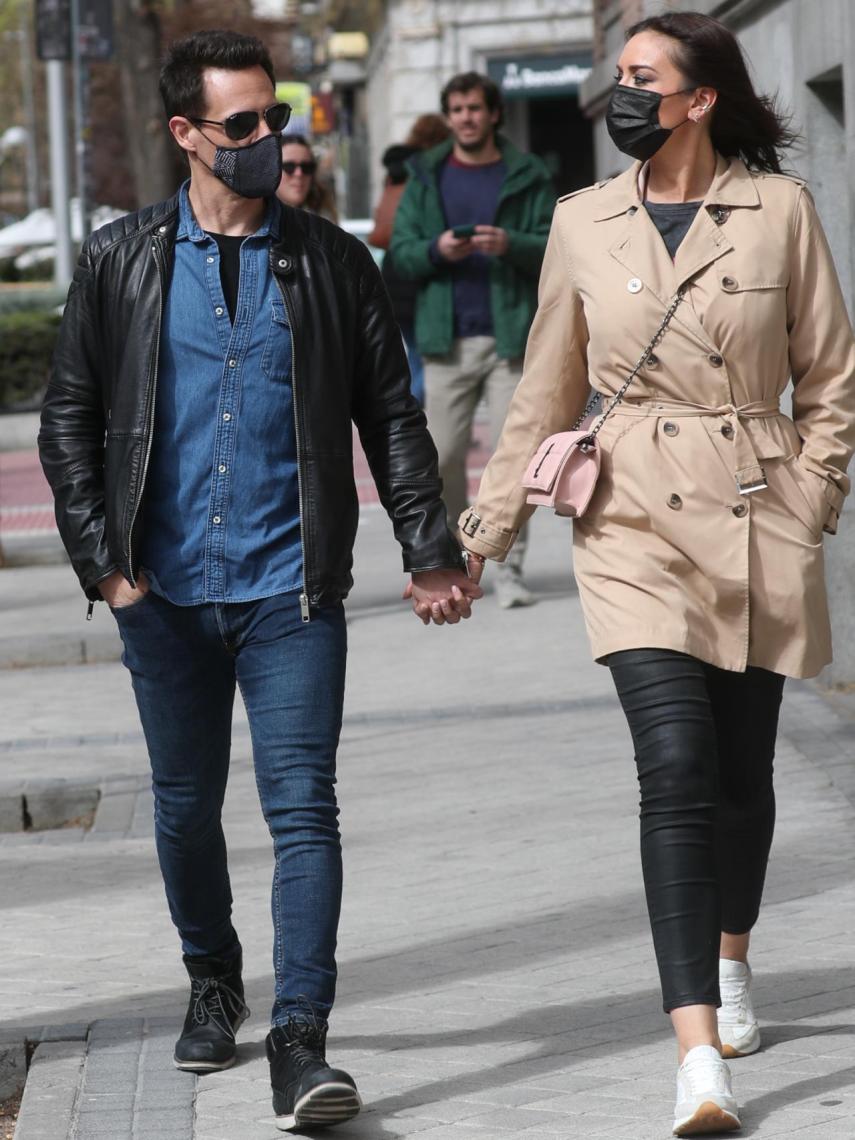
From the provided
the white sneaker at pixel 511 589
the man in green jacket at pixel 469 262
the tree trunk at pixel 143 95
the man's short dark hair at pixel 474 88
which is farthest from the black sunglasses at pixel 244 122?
the tree trunk at pixel 143 95

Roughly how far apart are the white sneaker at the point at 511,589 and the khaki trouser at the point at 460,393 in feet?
2.20

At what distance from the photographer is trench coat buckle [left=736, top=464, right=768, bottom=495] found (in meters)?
4.18

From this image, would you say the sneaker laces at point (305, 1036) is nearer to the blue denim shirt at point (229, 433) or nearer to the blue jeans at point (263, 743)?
the blue jeans at point (263, 743)

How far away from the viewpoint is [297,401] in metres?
4.27

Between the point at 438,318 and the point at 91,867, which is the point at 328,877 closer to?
the point at 91,867

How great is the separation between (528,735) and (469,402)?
2584mm

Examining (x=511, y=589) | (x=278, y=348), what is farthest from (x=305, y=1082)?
(x=511, y=589)

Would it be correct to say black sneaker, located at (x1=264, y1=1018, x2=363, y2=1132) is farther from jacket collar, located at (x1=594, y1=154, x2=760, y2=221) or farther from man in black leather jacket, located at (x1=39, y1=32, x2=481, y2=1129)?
jacket collar, located at (x1=594, y1=154, x2=760, y2=221)

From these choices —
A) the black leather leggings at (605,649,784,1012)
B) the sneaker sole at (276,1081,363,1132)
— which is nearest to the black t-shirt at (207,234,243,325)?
the black leather leggings at (605,649,784,1012)

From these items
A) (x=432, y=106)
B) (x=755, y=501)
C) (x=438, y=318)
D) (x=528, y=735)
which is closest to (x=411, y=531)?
(x=755, y=501)

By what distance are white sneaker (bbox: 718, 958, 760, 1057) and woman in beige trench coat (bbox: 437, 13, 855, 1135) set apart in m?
0.28

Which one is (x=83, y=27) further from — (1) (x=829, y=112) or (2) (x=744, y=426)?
(2) (x=744, y=426)

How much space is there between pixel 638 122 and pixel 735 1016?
1.74 meters

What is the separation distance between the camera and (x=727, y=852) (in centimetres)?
446
